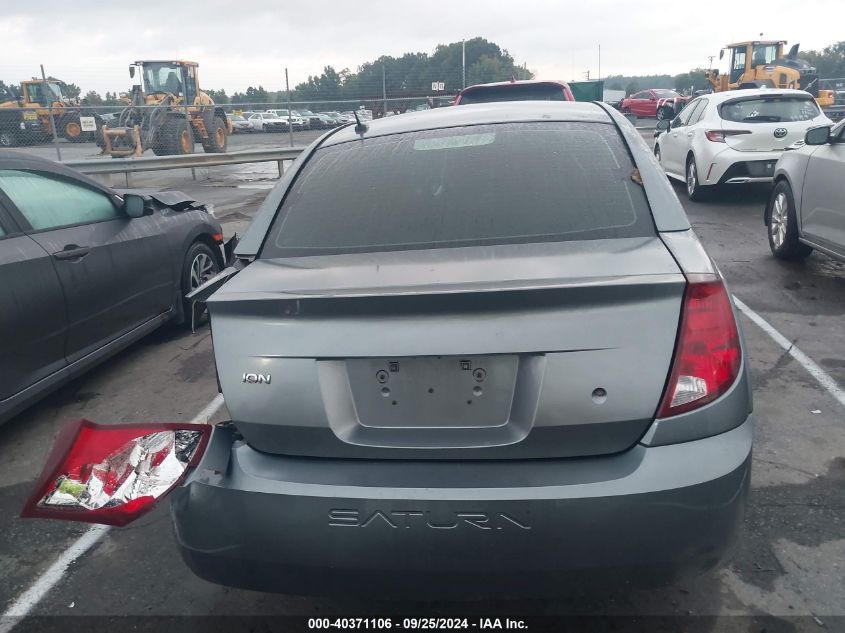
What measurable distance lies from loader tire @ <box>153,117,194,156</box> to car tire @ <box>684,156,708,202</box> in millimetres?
12729

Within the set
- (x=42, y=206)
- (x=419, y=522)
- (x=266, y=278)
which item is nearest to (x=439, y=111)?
(x=266, y=278)

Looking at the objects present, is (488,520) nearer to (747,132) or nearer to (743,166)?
(743,166)

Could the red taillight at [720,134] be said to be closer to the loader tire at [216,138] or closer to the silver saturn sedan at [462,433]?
the silver saturn sedan at [462,433]

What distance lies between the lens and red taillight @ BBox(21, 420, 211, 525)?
2.01 metres

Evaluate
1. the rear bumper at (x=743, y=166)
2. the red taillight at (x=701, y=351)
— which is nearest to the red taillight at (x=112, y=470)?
the red taillight at (x=701, y=351)

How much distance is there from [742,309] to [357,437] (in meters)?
4.74

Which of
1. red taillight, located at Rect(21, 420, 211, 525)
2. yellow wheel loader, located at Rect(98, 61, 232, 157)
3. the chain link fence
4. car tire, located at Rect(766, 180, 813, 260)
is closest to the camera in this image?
red taillight, located at Rect(21, 420, 211, 525)

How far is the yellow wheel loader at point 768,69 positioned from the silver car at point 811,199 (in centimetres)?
2032

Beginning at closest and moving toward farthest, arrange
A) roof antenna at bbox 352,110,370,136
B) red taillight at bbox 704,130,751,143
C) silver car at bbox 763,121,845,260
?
roof antenna at bbox 352,110,370,136 < silver car at bbox 763,121,845,260 < red taillight at bbox 704,130,751,143

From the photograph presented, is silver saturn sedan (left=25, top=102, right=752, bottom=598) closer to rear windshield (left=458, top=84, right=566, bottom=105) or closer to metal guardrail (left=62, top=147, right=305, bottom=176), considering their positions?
rear windshield (left=458, top=84, right=566, bottom=105)

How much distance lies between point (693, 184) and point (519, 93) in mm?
3221

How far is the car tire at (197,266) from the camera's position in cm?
567

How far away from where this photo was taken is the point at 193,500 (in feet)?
6.73

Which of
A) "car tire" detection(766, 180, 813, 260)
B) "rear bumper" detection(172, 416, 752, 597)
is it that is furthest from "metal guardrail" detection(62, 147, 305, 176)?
"rear bumper" detection(172, 416, 752, 597)
